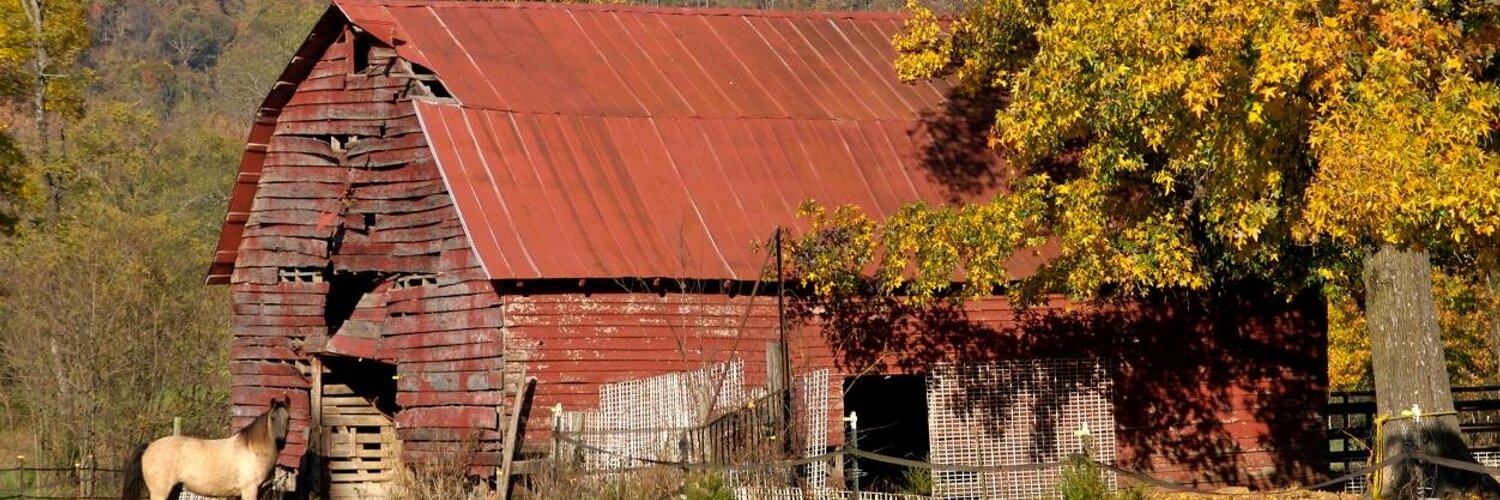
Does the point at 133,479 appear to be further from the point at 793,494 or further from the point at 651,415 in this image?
the point at 793,494

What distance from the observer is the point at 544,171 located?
2294cm

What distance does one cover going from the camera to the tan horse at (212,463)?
70.8 ft

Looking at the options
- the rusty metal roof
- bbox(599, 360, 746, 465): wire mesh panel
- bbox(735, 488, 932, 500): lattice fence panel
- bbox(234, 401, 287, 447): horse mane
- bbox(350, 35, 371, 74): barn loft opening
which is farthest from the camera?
bbox(350, 35, 371, 74): barn loft opening

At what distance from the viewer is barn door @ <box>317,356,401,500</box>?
2567 cm

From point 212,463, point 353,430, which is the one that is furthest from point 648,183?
point 212,463

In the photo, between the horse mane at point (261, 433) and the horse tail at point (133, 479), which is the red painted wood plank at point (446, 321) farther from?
the horse tail at point (133, 479)

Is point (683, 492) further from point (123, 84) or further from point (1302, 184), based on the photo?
point (123, 84)

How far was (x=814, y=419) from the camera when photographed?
1886 cm

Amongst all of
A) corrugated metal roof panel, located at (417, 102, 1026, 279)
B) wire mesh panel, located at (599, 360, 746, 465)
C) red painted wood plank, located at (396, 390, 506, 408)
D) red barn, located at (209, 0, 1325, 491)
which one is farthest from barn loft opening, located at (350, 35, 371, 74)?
wire mesh panel, located at (599, 360, 746, 465)

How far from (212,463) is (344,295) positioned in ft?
14.3

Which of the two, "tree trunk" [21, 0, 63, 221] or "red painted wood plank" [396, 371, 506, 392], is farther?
"tree trunk" [21, 0, 63, 221]

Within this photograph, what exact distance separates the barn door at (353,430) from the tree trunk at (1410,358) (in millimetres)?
12443

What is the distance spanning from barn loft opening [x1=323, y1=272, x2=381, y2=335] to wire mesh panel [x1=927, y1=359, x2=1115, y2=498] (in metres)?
7.50

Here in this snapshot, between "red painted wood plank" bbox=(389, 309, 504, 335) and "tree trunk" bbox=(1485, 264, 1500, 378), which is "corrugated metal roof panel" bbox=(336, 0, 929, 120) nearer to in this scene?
"red painted wood plank" bbox=(389, 309, 504, 335)
